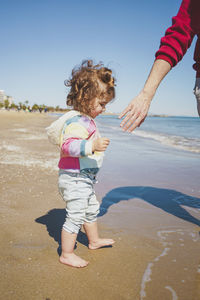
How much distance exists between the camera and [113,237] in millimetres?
2256

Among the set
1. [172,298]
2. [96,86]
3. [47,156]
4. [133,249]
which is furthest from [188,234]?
[47,156]

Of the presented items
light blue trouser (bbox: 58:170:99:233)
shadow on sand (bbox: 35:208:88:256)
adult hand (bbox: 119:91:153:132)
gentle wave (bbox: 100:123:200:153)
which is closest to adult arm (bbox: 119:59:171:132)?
adult hand (bbox: 119:91:153:132)

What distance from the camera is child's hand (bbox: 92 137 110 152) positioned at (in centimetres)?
168

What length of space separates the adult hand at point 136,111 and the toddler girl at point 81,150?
0.21 meters

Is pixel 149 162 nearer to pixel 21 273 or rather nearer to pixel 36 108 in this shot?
pixel 21 273

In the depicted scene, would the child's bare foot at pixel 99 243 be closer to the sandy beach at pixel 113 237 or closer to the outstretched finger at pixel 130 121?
the sandy beach at pixel 113 237

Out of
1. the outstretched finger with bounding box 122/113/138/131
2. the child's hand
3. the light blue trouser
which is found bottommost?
the light blue trouser

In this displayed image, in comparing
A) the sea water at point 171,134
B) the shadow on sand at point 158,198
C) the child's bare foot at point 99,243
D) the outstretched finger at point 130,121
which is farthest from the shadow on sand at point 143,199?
the sea water at point 171,134

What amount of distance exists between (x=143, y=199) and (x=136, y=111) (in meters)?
1.84

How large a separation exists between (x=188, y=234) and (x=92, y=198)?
1.10m

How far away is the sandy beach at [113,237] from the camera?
1539 mm

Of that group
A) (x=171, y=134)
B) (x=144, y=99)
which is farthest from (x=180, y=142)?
(x=144, y=99)

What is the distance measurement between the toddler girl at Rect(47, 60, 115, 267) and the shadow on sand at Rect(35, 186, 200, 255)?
0.34 metres

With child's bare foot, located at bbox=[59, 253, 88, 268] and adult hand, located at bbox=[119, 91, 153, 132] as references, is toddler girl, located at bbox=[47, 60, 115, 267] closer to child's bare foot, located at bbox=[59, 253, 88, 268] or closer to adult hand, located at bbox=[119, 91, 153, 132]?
child's bare foot, located at bbox=[59, 253, 88, 268]
